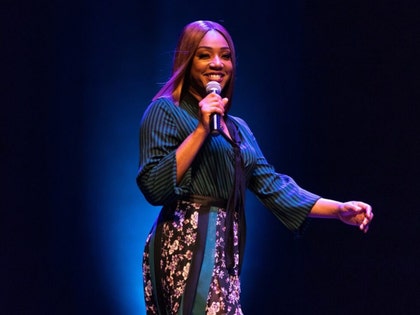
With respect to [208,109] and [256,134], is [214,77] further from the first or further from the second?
[256,134]

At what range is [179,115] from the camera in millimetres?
1950

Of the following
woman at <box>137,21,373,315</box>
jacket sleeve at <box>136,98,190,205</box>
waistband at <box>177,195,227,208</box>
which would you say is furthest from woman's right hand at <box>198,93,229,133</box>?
waistband at <box>177,195,227,208</box>

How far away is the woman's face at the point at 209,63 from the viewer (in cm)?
202

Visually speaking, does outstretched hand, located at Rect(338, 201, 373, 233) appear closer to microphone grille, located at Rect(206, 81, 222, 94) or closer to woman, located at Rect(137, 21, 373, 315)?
woman, located at Rect(137, 21, 373, 315)

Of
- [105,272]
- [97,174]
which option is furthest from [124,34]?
[105,272]

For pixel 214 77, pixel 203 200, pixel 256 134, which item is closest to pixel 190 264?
pixel 203 200

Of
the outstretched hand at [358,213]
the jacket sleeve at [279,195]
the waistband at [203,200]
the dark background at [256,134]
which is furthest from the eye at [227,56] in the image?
the dark background at [256,134]

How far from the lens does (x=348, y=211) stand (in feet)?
6.87

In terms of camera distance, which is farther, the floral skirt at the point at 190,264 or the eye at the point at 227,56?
the eye at the point at 227,56

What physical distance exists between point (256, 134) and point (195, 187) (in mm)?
1367

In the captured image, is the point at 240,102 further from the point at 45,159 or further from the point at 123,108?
the point at 45,159

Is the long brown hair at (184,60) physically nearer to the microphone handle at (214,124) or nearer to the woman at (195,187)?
the woman at (195,187)

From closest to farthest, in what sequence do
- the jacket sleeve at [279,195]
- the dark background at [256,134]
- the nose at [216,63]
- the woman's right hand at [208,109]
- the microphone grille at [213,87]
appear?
1. the woman's right hand at [208,109]
2. the microphone grille at [213,87]
3. the nose at [216,63]
4. the jacket sleeve at [279,195]
5. the dark background at [256,134]

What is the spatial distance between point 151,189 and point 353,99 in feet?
5.23
